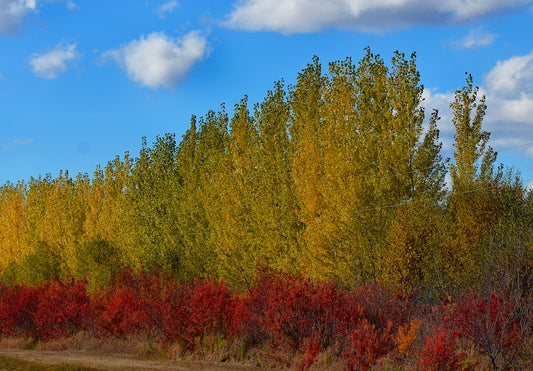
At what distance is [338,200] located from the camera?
81.6ft

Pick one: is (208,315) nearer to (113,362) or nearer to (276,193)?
(113,362)

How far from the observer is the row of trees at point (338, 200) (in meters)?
22.0

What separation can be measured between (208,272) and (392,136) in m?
12.6

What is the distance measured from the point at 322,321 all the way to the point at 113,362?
5.75 m

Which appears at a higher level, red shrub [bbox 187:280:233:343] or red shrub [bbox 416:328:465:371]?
red shrub [bbox 187:280:233:343]

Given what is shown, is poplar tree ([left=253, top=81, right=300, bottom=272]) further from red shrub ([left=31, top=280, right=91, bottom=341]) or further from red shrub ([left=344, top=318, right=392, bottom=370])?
red shrub ([left=344, top=318, right=392, bottom=370])

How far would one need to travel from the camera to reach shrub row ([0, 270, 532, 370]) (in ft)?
44.7

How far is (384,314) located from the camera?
1656cm

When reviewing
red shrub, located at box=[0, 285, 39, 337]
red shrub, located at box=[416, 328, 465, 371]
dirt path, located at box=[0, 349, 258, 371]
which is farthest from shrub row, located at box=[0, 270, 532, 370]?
red shrub, located at box=[0, 285, 39, 337]

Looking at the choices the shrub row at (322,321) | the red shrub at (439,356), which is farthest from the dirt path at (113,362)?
the red shrub at (439,356)

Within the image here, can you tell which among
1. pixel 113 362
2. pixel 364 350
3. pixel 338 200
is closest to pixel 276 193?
pixel 338 200

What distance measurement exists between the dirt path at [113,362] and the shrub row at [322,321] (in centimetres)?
127

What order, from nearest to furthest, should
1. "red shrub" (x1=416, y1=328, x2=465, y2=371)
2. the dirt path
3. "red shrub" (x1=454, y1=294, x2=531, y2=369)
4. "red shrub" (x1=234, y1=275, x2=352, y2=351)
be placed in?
"red shrub" (x1=416, y1=328, x2=465, y2=371) < "red shrub" (x1=454, y1=294, x2=531, y2=369) < "red shrub" (x1=234, y1=275, x2=352, y2=351) < the dirt path

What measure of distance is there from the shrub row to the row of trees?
2.59m
